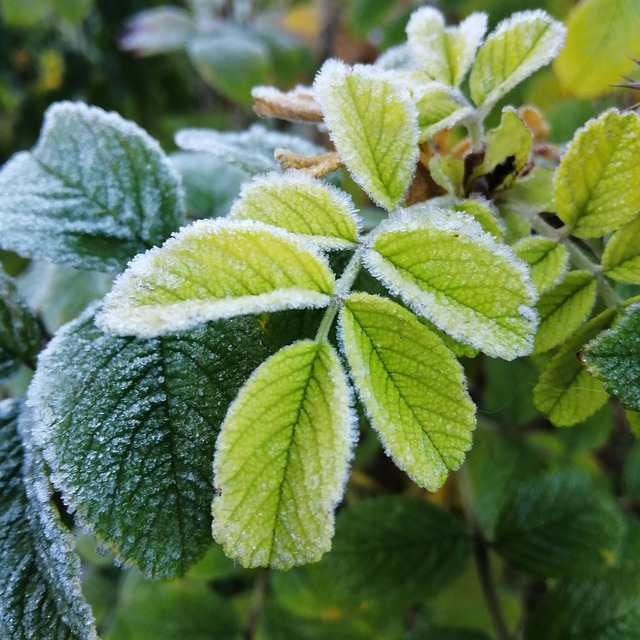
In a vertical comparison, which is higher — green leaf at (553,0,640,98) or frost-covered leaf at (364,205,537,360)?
green leaf at (553,0,640,98)

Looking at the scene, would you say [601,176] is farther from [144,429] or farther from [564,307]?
[144,429]

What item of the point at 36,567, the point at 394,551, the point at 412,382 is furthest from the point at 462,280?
the point at 394,551

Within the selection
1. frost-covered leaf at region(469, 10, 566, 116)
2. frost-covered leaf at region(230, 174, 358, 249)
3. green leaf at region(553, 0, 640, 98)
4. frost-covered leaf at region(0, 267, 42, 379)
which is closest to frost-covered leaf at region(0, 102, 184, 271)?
frost-covered leaf at region(0, 267, 42, 379)

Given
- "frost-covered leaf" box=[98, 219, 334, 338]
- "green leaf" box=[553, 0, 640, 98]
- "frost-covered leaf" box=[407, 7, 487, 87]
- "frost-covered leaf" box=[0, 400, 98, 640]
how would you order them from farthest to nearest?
"green leaf" box=[553, 0, 640, 98] < "frost-covered leaf" box=[407, 7, 487, 87] < "frost-covered leaf" box=[0, 400, 98, 640] < "frost-covered leaf" box=[98, 219, 334, 338]

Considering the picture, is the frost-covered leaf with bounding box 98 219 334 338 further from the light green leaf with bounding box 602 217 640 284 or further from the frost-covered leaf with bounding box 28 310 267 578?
the light green leaf with bounding box 602 217 640 284

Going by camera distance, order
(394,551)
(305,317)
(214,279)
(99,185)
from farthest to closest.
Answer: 1. (394,551)
2. (99,185)
3. (305,317)
4. (214,279)

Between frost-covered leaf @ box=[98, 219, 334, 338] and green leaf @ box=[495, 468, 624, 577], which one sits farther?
green leaf @ box=[495, 468, 624, 577]

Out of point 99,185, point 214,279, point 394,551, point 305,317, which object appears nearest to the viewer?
point 214,279
